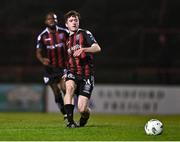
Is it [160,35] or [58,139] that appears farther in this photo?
[160,35]

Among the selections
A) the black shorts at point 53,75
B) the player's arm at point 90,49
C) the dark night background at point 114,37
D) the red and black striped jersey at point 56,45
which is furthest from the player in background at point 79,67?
the dark night background at point 114,37

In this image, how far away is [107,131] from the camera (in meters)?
10.5

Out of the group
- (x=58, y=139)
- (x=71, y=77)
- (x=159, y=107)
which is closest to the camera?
(x=58, y=139)

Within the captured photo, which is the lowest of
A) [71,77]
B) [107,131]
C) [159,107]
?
[159,107]

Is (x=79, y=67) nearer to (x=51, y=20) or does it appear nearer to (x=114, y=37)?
(x=51, y=20)

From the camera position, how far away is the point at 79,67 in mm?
11234

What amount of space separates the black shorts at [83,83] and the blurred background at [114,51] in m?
8.75

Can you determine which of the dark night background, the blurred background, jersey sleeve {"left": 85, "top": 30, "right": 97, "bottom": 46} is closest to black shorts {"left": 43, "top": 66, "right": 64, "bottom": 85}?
jersey sleeve {"left": 85, "top": 30, "right": 97, "bottom": 46}

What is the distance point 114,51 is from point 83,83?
1164 centimetres

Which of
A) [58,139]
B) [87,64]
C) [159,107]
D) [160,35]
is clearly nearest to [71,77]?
[87,64]

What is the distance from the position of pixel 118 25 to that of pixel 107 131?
13.0m

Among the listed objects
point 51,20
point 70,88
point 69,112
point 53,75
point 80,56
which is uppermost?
point 51,20

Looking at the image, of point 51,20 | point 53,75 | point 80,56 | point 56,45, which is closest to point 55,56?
point 56,45

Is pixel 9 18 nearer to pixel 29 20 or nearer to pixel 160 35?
pixel 29 20
